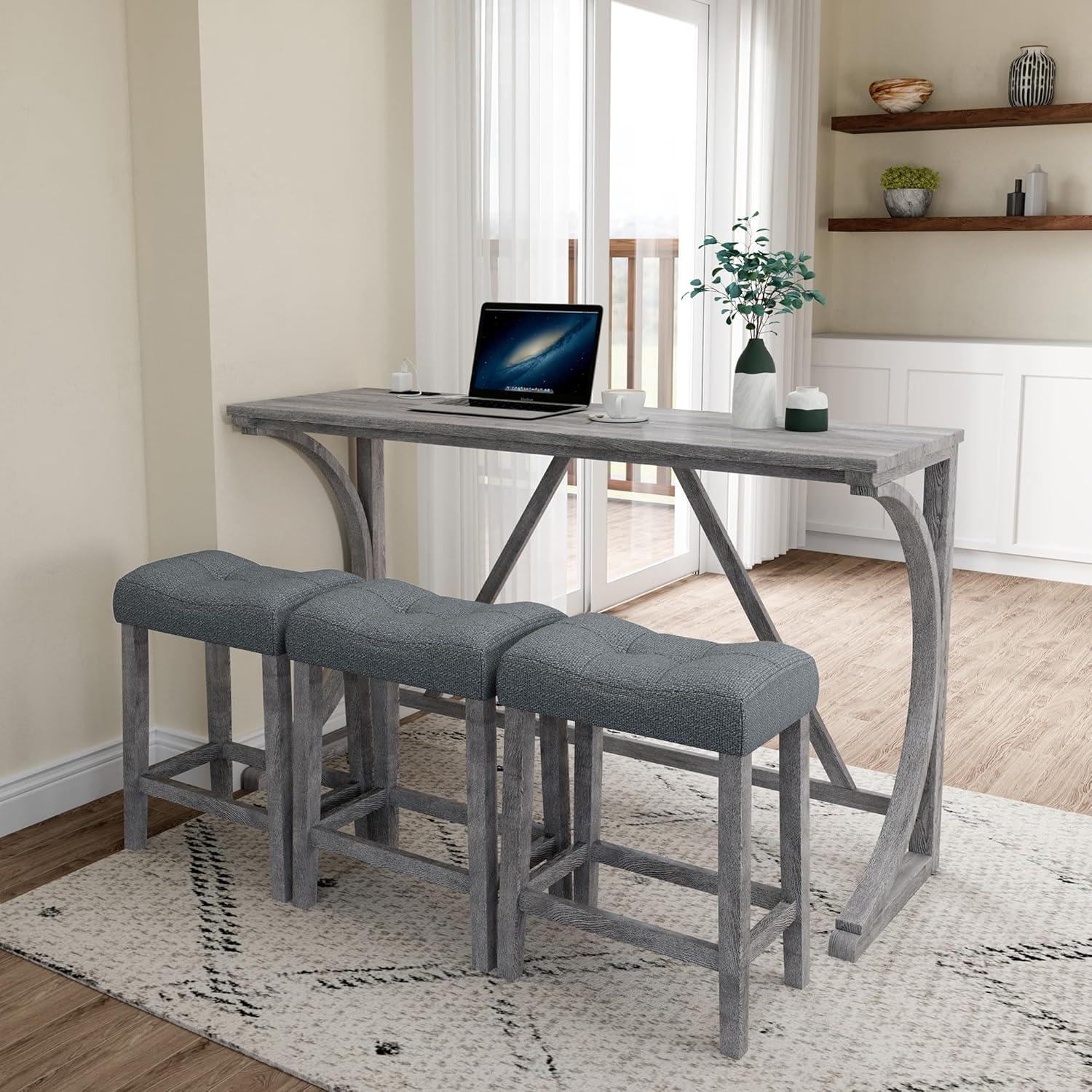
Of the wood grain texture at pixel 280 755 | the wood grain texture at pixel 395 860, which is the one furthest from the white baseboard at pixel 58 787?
the wood grain texture at pixel 395 860

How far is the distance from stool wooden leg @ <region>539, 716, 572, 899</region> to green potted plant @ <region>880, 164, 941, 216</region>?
370cm

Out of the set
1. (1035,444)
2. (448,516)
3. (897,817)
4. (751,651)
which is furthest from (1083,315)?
(751,651)

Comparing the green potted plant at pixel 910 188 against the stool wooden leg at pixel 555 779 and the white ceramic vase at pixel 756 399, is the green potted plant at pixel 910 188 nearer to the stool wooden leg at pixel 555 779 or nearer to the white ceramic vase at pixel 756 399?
the white ceramic vase at pixel 756 399

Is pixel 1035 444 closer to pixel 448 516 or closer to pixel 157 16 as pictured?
pixel 448 516

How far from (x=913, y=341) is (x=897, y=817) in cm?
312

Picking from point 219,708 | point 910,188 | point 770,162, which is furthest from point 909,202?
point 219,708

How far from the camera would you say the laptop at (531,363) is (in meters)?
2.77

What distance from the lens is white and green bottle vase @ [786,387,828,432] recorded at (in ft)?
7.79

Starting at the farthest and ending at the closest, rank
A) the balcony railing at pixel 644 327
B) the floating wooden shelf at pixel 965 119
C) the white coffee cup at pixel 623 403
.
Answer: the floating wooden shelf at pixel 965 119 → the balcony railing at pixel 644 327 → the white coffee cup at pixel 623 403

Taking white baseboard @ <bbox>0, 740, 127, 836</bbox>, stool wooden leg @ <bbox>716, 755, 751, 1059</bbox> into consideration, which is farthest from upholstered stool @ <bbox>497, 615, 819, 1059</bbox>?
white baseboard @ <bbox>0, 740, 127, 836</bbox>

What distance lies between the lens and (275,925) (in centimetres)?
235

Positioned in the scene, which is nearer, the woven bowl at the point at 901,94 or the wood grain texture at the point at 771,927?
the wood grain texture at the point at 771,927

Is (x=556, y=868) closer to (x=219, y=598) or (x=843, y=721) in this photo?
(x=219, y=598)

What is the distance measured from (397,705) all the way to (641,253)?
240 cm
